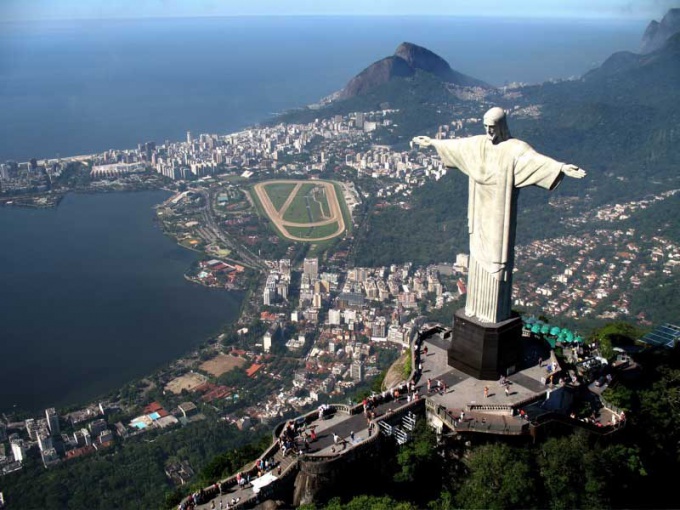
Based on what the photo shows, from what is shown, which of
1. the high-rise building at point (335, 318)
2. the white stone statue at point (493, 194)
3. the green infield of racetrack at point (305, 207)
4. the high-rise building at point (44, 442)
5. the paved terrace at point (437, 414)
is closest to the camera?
the paved terrace at point (437, 414)

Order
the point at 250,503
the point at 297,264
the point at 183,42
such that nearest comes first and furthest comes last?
the point at 250,503 → the point at 297,264 → the point at 183,42

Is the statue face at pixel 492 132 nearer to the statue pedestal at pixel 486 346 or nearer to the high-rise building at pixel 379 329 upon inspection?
the statue pedestal at pixel 486 346

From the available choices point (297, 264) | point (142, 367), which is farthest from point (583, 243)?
point (142, 367)

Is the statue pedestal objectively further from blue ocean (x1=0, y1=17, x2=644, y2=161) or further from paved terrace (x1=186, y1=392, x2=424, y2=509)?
blue ocean (x1=0, y1=17, x2=644, y2=161)

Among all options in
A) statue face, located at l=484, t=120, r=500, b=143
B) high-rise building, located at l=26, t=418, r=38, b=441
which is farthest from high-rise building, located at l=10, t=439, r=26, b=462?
statue face, located at l=484, t=120, r=500, b=143

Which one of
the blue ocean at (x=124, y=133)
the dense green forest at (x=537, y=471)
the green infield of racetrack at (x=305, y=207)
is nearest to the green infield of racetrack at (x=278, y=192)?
the green infield of racetrack at (x=305, y=207)

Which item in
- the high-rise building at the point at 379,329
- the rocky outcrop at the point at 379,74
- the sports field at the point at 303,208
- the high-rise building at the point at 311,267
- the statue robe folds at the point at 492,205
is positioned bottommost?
the high-rise building at the point at 379,329

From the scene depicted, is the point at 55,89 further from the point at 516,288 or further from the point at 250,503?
the point at 250,503
